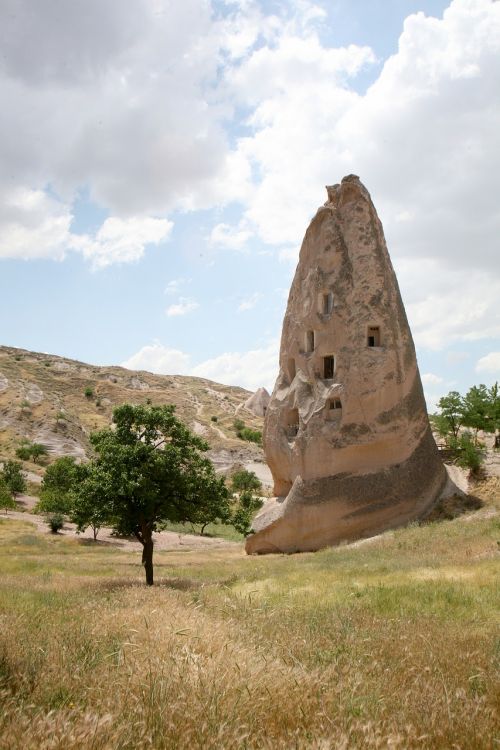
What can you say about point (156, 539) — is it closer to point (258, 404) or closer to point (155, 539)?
point (155, 539)

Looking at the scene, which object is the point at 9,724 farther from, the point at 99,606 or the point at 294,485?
the point at 294,485

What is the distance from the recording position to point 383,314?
2802 centimetres

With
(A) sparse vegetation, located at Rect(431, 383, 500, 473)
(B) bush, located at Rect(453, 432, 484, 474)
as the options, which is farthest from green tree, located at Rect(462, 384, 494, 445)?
(B) bush, located at Rect(453, 432, 484, 474)

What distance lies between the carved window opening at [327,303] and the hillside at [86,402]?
152ft

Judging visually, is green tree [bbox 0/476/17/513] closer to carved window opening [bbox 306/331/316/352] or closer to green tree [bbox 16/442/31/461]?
green tree [bbox 16/442/31/461]

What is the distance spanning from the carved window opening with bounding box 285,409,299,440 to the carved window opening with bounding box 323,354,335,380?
2.48m

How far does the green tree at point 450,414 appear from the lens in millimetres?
35938

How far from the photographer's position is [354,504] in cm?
2559

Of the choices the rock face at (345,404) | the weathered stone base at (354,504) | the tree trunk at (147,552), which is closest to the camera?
the tree trunk at (147,552)

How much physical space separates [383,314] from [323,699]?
83.1ft

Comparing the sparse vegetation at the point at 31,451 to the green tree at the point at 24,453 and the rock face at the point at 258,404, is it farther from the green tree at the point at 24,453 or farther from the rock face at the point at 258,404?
the rock face at the point at 258,404

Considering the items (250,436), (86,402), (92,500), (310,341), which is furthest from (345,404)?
(86,402)

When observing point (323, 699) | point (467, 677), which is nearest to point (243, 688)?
point (323, 699)

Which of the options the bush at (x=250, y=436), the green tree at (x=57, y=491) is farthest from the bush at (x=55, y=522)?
the bush at (x=250, y=436)
